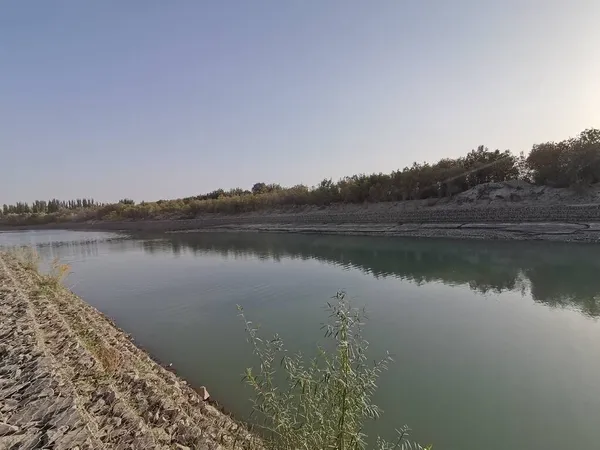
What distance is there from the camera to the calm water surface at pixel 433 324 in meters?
Answer: 4.78

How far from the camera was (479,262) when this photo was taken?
15969 millimetres

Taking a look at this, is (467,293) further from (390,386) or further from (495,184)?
(495,184)

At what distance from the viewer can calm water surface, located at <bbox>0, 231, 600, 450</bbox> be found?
Answer: 15.7ft

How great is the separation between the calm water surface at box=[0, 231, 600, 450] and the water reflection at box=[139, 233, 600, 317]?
83mm

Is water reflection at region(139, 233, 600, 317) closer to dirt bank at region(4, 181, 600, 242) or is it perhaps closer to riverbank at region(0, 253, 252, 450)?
dirt bank at region(4, 181, 600, 242)

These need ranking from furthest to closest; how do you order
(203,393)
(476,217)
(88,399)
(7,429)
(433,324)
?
(476,217) → (433,324) → (203,393) → (88,399) → (7,429)

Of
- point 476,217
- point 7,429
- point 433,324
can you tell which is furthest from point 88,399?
point 476,217

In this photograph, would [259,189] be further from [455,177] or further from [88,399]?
[88,399]

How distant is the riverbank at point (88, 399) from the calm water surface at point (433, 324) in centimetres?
103

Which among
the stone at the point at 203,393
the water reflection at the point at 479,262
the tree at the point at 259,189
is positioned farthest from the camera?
the tree at the point at 259,189

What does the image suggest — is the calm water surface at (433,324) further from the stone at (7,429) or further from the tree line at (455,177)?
the tree line at (455,177)

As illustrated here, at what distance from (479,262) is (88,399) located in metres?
15.9

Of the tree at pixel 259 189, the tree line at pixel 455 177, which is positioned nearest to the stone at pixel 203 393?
the tree line at pixel 455 177

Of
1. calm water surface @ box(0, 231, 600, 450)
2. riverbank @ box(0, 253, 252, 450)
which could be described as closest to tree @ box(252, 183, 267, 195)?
calm water surface @ box(0, 231, 600, 450)
